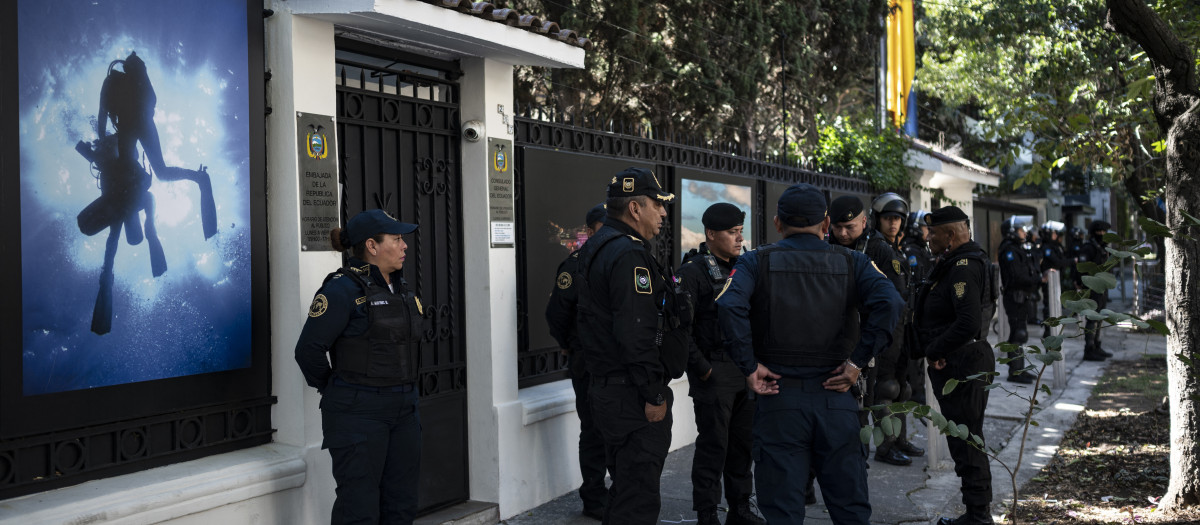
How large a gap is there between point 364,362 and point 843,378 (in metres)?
2.12

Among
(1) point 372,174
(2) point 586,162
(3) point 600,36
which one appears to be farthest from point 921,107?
(1) point 372,174

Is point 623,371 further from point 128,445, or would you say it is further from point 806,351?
point 128,445

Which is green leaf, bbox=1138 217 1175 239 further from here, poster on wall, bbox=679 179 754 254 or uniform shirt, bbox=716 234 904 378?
poster on wall, bbox=679 179 754 254

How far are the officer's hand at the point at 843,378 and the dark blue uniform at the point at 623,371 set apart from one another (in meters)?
0.78

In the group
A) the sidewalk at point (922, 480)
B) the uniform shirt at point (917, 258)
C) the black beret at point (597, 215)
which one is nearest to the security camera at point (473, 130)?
the black beret at point (597, 215)

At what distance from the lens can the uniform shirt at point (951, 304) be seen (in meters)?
5.43

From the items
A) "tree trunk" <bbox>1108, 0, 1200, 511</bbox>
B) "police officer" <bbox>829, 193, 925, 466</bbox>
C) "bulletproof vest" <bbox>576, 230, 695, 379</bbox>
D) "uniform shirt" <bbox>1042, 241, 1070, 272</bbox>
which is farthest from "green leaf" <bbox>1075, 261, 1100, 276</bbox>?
"uniform shirt" <bbox>1042, 241, 1070, 272</bbox>

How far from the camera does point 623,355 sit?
446 cm

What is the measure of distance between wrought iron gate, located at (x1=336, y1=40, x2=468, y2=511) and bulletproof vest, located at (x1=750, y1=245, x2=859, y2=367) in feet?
6.78

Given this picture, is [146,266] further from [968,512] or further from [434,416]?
[968,512]

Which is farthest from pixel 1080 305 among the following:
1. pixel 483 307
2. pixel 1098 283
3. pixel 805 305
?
pixel 483 307

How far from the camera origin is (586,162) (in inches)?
271

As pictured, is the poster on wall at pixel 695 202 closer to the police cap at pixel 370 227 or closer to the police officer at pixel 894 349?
the police officer at pixel 894 349

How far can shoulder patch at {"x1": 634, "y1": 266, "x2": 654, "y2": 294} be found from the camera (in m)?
4.43
